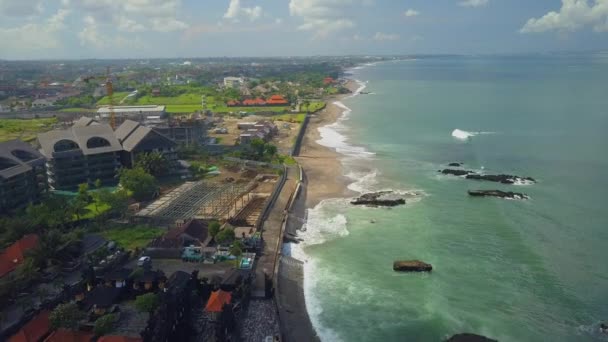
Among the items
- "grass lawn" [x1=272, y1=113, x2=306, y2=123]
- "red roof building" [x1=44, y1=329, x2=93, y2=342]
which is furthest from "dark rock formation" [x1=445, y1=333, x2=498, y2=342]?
"grass lawn" [x1=272, y1=113, x2=306, y2=123]

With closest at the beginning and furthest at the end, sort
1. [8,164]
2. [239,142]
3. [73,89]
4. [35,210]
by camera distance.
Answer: [35,210], [8,164], [239,142], [73,89]

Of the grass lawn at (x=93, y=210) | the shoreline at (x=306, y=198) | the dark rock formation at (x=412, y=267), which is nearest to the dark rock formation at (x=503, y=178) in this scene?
the shoreline at (x=306, y=198)

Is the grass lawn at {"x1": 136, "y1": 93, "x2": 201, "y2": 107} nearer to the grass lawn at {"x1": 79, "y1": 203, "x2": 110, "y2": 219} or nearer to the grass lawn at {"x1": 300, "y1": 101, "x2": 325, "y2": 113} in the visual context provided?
the grass lawn at {"x1": 300, "y1": 101, "x2": 325, "y2": 113}

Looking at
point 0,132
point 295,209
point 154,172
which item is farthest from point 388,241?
point 0,132

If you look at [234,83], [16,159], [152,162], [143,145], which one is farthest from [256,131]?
[234,83]

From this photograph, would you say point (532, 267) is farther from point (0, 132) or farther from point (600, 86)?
point (600, 86)

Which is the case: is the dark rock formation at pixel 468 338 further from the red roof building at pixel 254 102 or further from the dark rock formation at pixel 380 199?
the red roof building at pixel 254 102
